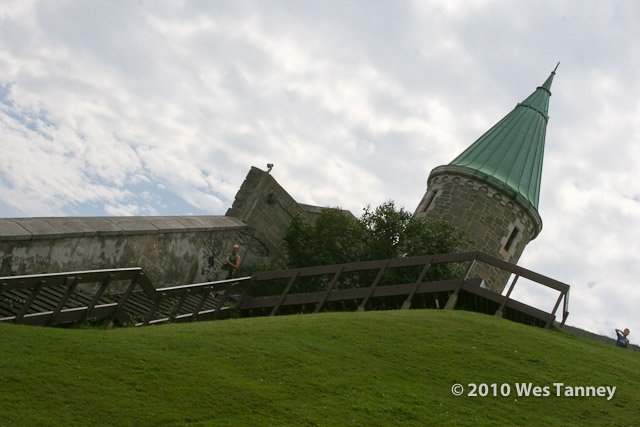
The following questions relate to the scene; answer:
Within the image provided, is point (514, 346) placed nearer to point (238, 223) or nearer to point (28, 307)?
point (28, 307)

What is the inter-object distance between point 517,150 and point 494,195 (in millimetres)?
3204

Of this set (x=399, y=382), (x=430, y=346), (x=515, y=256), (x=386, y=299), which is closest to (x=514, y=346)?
(x=430, y=346)

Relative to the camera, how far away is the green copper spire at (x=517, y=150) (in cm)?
2705

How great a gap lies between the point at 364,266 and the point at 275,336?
21.2 feet

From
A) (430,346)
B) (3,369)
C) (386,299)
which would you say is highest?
(386,299)

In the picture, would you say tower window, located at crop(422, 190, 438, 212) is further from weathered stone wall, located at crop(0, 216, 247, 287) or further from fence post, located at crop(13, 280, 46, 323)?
fence post, located at crop(13, 280, 46, 323)

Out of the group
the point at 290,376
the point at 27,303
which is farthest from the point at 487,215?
the point at 27,303

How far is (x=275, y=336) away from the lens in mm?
9664

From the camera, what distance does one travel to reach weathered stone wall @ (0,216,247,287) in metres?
12.1

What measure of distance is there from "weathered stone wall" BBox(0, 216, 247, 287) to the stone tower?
31.2 ft

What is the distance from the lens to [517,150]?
28344mm

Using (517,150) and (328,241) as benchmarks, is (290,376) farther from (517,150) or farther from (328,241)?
(517,150)

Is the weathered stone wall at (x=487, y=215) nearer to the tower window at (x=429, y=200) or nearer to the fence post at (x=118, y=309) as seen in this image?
the tower window at (x=429, y=200)

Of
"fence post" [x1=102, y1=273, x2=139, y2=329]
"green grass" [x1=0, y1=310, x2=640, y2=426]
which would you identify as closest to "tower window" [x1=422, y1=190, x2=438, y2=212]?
"green grass" [x1=0, y1=310, x2=640, y2=426]
